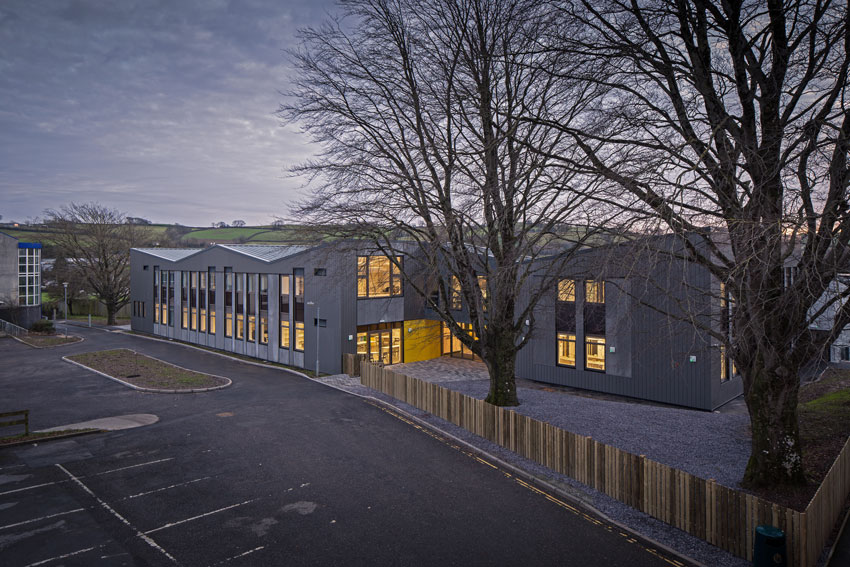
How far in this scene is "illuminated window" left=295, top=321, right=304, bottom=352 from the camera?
1164 inches

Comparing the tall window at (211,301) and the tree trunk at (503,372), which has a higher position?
the tall window at (211,301)

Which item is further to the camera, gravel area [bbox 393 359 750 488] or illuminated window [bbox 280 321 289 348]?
illuminated window [bbox 280 321 289 348]

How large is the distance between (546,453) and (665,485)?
3579 millimetres

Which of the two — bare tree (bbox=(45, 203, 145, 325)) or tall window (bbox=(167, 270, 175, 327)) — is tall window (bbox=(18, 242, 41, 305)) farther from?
tall window (bbox=(167, 270, 175, 327))

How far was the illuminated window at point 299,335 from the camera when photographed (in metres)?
29.6

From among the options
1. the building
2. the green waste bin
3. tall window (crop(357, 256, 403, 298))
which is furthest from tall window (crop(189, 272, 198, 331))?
the green waste bin

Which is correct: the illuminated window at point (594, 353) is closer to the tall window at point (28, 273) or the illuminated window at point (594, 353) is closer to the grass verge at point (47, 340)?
the grass verge at point (47, 340)

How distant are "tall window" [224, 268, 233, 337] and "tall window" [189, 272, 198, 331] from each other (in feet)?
16.1

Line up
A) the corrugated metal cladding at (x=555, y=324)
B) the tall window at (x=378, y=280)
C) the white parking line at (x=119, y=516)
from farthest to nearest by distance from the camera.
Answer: the tall window at (x=378, y=280), the corrugated metal cladding at (x=555, y=324), the white parking line at (x=119, y=516)

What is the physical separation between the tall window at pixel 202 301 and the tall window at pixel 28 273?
25.7 m

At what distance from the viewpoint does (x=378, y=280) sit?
28828 millimetres

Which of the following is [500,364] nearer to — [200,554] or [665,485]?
[665,485]

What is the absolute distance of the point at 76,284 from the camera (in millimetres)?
59469

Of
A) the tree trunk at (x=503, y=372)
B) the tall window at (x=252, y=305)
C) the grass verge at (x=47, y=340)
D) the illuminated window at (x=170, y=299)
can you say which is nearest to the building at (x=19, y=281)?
the grass verge at (x=47, y=340)
